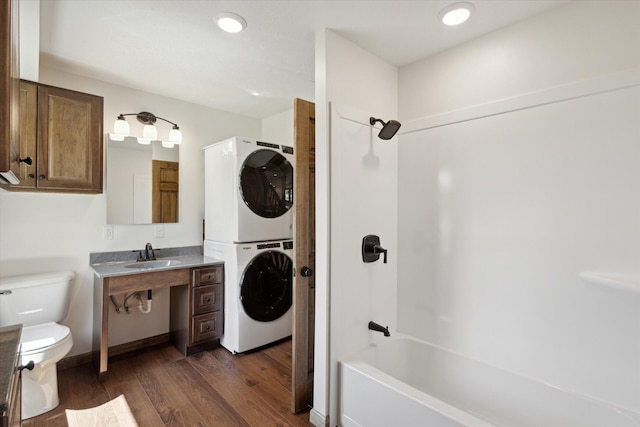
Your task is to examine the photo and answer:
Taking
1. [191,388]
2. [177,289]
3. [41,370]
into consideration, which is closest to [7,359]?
[41,370]

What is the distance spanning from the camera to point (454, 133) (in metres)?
2.02

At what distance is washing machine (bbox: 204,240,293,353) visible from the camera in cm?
279

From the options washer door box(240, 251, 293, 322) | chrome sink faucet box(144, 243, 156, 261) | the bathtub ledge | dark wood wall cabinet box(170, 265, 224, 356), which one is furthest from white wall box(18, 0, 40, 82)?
the bathtub ledge

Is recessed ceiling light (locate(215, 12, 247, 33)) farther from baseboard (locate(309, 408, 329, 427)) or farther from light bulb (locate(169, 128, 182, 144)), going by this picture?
baseboard (locate(309, 408, 329, 427))

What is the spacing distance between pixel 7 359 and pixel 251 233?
1963 millimetres

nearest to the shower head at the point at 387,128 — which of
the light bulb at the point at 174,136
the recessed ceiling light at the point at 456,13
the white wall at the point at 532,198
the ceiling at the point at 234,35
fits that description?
the white wall at the point at 532,198

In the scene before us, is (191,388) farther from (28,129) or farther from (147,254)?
(28,129)

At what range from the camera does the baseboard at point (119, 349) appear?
253cm

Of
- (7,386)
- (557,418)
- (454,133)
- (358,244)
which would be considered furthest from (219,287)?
(557,418)

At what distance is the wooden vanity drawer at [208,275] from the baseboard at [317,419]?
57.5 inches

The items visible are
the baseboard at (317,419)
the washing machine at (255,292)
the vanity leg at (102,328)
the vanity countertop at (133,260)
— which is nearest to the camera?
the baseboard at (317,419)

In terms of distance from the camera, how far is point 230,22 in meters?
1.77

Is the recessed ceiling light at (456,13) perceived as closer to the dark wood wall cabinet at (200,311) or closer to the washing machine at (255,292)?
the washing machine at (255,292)

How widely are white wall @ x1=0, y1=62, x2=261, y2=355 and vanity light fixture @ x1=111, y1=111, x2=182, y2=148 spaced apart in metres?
0.07
